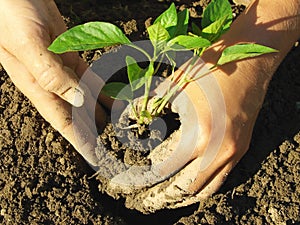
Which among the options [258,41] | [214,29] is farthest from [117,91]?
[258,41]

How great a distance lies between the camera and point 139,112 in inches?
60.2

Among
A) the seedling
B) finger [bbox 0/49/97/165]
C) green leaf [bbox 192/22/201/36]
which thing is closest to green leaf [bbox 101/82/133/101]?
the seedling

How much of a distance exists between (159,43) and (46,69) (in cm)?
29

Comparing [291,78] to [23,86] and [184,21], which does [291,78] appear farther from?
[23,86]

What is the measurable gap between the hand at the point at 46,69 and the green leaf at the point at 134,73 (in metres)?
0.12

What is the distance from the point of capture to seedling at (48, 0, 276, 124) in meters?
1.30

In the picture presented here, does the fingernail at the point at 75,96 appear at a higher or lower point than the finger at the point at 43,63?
lower

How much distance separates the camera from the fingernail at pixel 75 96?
4.61 ft

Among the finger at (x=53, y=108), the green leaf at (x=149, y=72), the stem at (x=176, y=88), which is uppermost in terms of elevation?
the green leaf at (x=149, y=72)

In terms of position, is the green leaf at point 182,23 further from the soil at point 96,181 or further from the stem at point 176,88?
the soil at point 96,181

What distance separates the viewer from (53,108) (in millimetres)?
1526

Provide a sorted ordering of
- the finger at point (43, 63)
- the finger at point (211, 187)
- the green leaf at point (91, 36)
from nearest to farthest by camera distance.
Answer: the green leaf at point (91, 36), the finger at point (43, 63), the finger at point (211, 187)

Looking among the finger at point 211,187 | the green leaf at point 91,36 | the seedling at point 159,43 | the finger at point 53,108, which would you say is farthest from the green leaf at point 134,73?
the finger at point 211,187

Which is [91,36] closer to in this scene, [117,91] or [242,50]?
[117,91]
